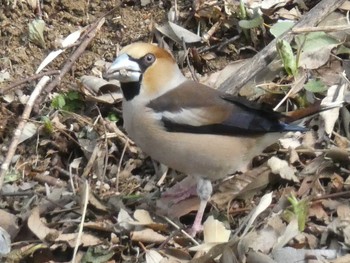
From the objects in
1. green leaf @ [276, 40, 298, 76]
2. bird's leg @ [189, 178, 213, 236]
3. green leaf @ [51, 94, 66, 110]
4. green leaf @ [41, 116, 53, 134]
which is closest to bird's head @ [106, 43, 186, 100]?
bird's leg @ [189, 178, 213, 236]

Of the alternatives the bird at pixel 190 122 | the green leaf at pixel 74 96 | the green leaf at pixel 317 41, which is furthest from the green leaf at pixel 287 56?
the green leaf at pixel 74 96

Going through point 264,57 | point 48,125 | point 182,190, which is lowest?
point 182,190

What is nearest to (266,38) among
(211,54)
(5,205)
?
(211,54)

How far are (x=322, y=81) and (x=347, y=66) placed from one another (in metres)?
0.23

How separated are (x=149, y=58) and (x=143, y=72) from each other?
0.09 meters

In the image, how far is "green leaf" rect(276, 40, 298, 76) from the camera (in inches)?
225

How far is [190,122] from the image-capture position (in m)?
5.03

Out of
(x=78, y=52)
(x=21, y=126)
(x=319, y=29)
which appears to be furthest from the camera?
(x=78, y=52)

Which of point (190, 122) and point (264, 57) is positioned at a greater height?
point (190, 122)

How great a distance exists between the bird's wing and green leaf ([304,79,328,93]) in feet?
2.32

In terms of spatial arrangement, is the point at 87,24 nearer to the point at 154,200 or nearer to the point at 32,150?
the point at 32,150

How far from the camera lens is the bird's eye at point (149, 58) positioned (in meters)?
5.13

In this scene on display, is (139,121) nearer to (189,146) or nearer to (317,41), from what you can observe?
(189,146)

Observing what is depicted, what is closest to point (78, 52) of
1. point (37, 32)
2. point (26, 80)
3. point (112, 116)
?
point (37, 32)
